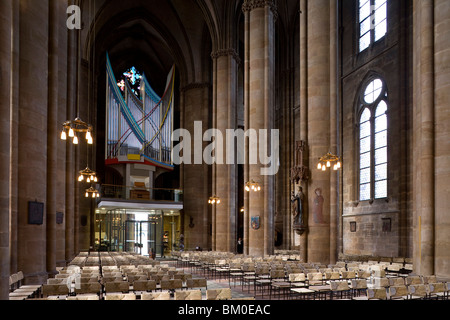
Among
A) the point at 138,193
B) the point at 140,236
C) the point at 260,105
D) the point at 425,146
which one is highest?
the point at 260,105

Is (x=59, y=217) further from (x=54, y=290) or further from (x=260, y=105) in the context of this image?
(x=260, y=105)

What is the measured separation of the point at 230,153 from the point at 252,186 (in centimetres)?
878

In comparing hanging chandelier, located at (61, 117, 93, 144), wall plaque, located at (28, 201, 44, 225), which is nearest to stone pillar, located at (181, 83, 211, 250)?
wall plaque, located at (28, 201, 44, 225)

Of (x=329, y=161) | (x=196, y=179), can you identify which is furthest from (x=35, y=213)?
(x=196, y=179)

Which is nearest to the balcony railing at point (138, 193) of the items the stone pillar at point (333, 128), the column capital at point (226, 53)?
the column capital at point (226, 53)

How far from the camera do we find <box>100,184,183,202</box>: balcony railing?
3534 cm

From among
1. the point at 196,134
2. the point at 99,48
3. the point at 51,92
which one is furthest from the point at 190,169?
the point at 51,92

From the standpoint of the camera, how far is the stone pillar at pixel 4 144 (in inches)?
310

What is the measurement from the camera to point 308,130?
20.6m

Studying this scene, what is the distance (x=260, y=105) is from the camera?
87.6 ft

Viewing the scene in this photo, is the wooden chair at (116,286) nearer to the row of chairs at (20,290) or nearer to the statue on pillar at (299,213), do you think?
the row of chairs at (20,290)

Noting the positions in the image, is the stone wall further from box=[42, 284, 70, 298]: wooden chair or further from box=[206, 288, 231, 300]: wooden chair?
box=[42, 284, 70, 298]: wooden chair

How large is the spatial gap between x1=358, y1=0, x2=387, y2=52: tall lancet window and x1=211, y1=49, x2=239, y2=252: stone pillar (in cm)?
968

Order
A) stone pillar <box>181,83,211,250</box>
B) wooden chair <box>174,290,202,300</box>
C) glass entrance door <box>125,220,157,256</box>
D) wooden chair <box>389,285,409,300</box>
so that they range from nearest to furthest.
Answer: wooden chair <box>174,290,202,300</box>, wooden chair <box>389,285,409,300</box>, glass entrance door <box>125,220,157,256</box>, stone pillar <box>181,83,211,250</box>
